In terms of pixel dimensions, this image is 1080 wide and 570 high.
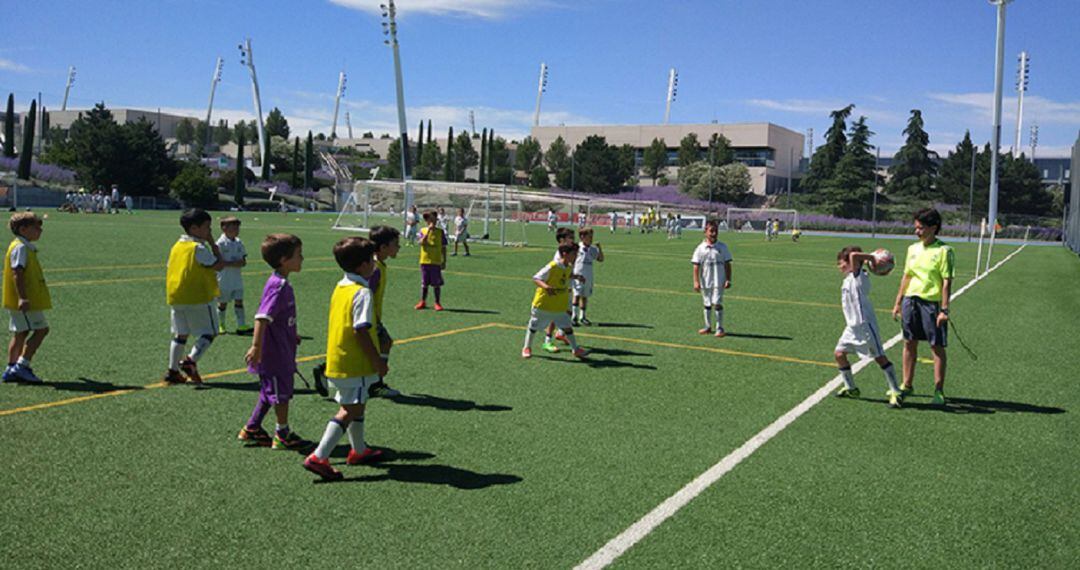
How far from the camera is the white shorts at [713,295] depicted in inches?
503

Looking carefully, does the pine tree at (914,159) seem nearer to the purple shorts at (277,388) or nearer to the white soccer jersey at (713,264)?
the white soccer jersey at (713,264)

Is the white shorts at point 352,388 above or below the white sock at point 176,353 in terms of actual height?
above

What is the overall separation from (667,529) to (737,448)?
195 centimetres

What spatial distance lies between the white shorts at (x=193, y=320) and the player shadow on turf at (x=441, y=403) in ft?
6.78

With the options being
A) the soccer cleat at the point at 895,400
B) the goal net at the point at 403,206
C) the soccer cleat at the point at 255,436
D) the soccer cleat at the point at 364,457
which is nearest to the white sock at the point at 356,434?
the soccer cleat at the point at 364,457

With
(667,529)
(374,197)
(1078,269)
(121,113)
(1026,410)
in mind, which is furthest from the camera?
(121,113)

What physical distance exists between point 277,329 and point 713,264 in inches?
325

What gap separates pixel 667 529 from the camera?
16.4 ft

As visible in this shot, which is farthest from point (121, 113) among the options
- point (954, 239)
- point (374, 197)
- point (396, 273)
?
point (396, 273)

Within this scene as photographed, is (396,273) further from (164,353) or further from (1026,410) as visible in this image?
(1026,410)

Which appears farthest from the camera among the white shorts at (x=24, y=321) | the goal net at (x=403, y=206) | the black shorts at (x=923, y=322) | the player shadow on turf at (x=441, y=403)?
the goal net at (x=403, y=206)

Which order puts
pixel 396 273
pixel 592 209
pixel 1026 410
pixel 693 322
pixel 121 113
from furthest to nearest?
pixel 121 113 → pixel 592 209 → pixel 396 273 → pixel 693 322 → pixel 1026 410

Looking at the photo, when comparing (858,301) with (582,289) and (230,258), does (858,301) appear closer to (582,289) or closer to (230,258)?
(582,289)

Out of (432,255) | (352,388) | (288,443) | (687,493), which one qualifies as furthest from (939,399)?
(432,255)
